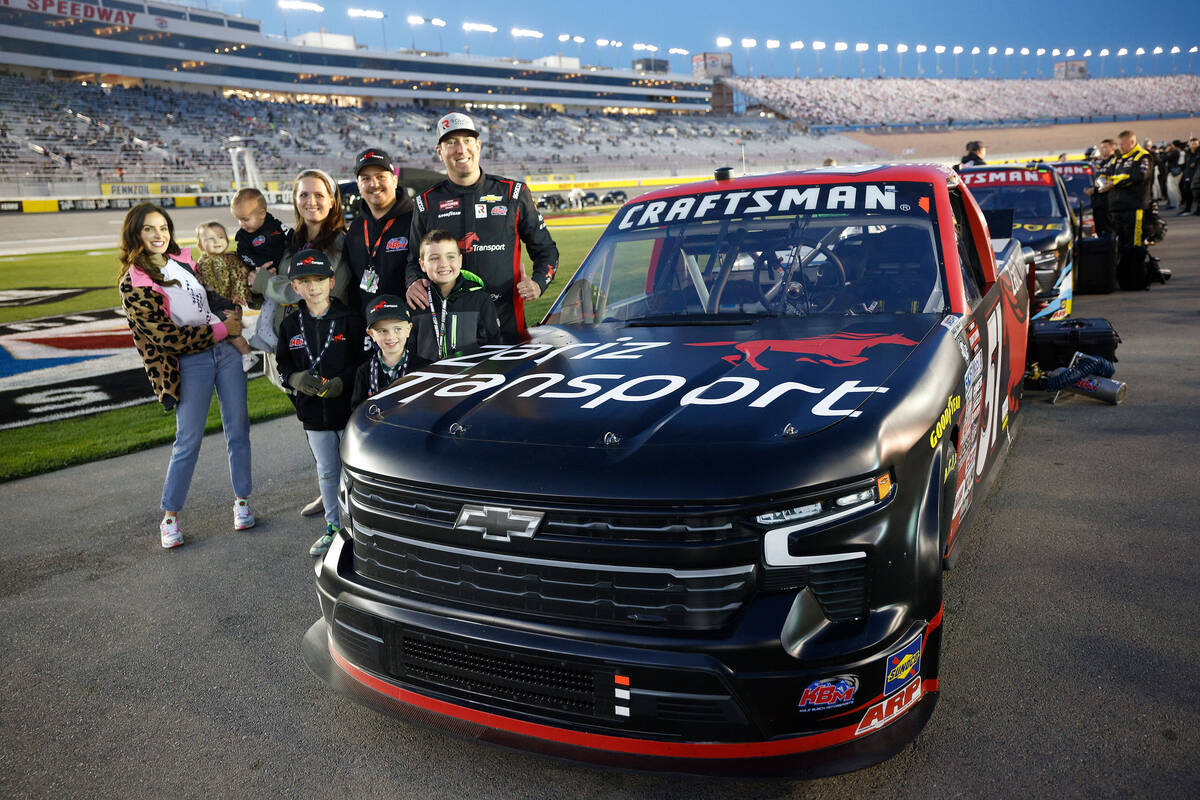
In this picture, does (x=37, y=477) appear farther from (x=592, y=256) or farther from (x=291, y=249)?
(x=592, y=256)

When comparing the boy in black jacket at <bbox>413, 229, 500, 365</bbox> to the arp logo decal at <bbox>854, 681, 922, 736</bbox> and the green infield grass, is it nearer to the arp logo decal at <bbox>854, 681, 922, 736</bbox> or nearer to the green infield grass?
the green infield grass

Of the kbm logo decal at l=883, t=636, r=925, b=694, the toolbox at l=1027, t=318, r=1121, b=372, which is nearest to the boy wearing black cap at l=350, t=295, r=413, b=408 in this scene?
the kbm logo decal at l=883, t=636, r=925, b=694

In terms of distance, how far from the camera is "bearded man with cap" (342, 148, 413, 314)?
15.5 ft

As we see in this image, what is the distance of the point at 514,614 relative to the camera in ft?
7.57

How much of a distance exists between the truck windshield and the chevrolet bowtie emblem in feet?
4.90

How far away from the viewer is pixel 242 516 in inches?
193

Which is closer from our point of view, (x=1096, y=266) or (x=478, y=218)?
(x=478, y=218)

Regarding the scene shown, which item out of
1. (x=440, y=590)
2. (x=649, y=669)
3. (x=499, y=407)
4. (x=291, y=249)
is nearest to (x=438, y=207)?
(x=291, y=249)

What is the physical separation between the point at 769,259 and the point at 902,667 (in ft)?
6.43

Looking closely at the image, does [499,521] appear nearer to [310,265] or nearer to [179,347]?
[310,265]

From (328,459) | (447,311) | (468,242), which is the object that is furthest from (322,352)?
(468,242)

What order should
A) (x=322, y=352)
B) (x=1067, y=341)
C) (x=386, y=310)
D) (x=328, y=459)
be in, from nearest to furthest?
(x=386, y=310) < (x=322, y=352) < (x=328, y=459) < (x=1067, y=341)

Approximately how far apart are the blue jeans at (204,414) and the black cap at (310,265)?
3.14 ft

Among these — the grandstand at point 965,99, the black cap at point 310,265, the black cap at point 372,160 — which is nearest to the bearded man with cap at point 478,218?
the black cap at point 372,160
